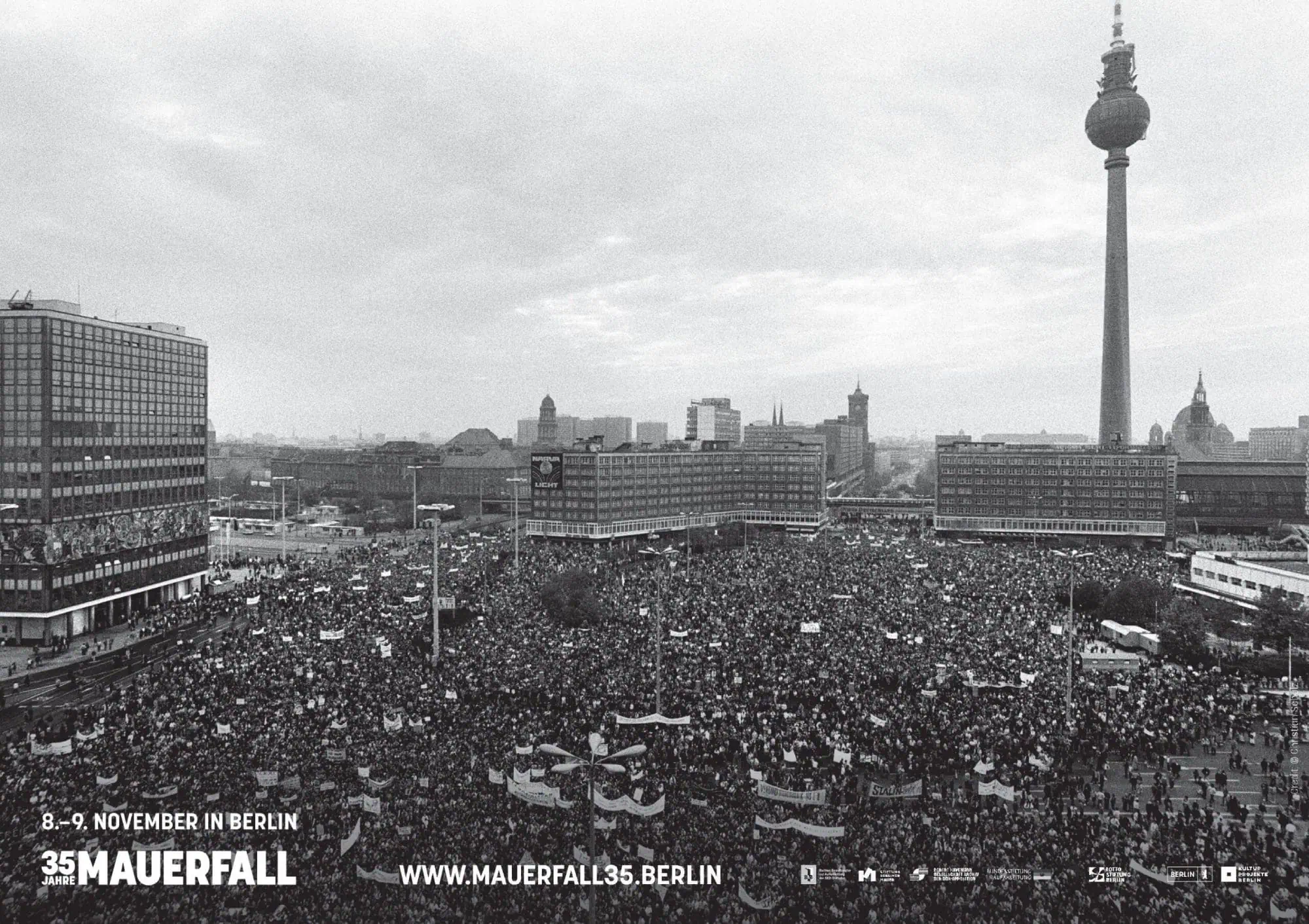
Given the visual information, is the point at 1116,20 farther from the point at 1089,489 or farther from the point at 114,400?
the point at 114,400

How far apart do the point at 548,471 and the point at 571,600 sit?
58.2 m

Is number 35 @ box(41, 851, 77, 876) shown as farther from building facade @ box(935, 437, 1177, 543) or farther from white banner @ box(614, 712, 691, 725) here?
building facade @ box(935, 437, 1177, 543)

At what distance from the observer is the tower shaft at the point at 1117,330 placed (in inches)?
6801

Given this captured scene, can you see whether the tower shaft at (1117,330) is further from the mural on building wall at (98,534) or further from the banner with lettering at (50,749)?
the banner with lettering at (50,749)

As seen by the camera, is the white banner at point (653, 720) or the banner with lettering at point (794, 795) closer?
the banner with lettering at point (794, 795)

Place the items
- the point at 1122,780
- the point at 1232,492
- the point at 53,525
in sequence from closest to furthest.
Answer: the point at 1122,780
the point at 53,525
the point at 1232,492

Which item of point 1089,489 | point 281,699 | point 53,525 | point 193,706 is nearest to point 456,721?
point 281,699

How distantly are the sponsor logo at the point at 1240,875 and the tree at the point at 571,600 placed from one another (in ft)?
128

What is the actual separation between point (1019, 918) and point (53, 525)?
6396cm

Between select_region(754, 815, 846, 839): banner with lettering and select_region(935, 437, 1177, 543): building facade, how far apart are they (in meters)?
117

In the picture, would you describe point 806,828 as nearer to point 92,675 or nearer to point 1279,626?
point 1279,626

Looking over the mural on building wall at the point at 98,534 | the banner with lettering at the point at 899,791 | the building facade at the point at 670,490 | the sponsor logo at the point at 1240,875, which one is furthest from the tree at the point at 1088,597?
the mural on building wall at the point at 98,534

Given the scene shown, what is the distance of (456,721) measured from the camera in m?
34.8

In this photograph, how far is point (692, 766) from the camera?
3125cm
